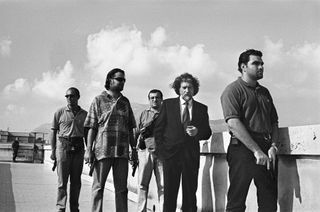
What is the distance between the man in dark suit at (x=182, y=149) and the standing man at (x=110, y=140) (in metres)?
0.47

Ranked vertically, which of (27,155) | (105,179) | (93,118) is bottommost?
(27,155)

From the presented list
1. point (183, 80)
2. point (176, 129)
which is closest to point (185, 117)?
point (176, 129)

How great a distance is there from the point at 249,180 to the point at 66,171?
10.9ft

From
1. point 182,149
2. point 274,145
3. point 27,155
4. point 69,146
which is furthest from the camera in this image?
point 27,155

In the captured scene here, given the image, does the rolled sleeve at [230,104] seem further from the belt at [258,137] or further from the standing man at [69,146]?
the standing man at [69,146]

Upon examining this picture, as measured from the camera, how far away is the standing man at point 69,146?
6.21 meters

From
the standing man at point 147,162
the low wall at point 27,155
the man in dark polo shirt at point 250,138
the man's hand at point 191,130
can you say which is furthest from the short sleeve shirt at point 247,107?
the low wall at point 27,155

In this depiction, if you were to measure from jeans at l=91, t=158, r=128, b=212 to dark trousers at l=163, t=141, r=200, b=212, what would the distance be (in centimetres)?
49

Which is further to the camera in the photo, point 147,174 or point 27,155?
point 27,155

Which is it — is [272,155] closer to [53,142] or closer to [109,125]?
[109,125]

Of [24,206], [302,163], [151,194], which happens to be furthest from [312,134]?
[24,206]

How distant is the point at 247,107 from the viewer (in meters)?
3.68

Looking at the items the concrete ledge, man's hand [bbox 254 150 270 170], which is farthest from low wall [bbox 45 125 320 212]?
man's hand [bbox 254 150 270 170]

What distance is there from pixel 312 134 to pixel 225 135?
151cm
